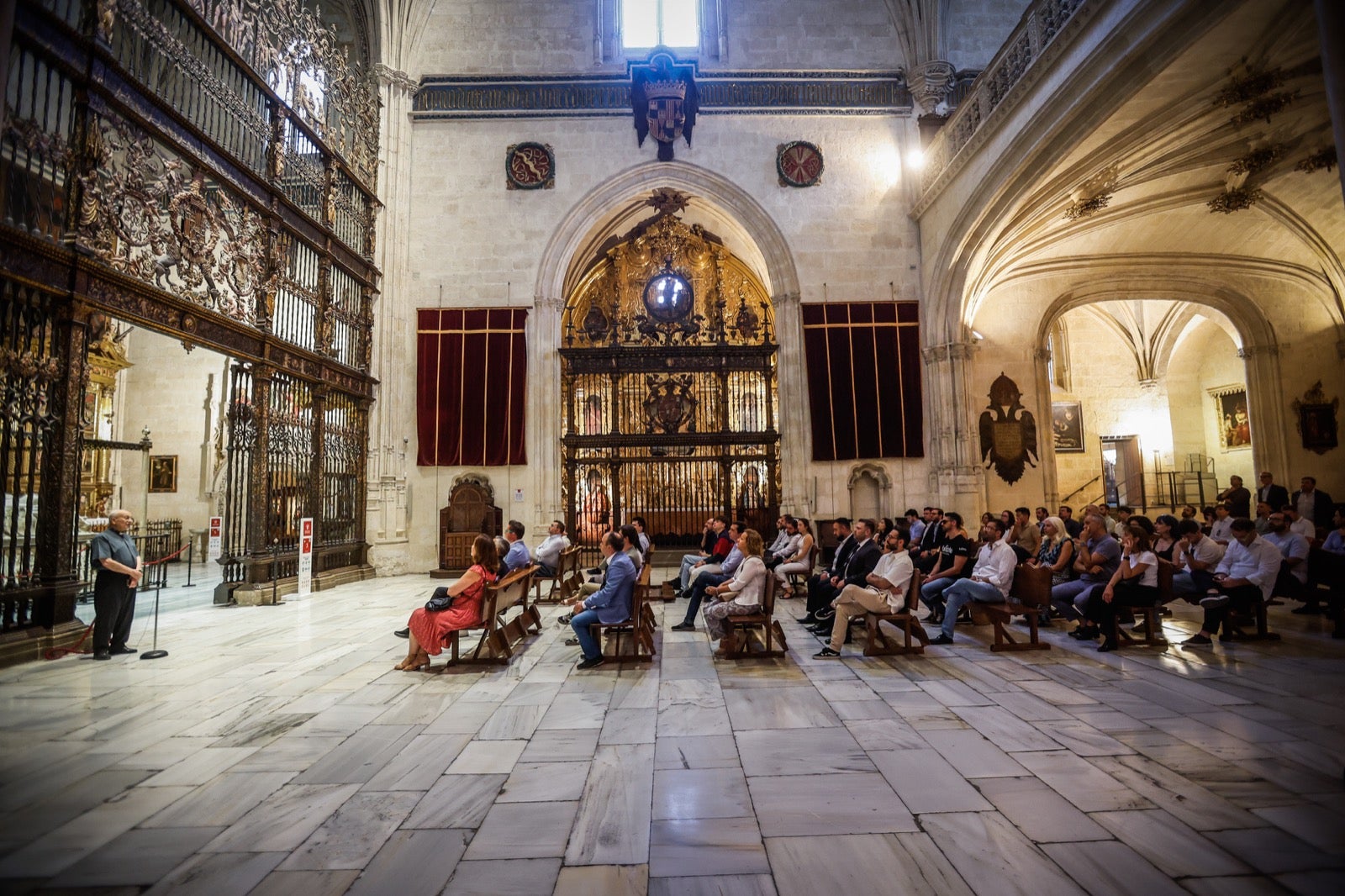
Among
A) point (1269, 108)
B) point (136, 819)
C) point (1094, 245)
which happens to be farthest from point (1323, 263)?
point (136, 819)

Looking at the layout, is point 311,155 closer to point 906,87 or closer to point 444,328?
point 444,328

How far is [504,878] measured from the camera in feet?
7.96

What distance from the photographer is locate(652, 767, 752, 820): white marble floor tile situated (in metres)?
2.94

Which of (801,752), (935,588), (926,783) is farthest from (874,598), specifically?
(926,783)

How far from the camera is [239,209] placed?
9305mm

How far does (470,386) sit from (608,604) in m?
9.55

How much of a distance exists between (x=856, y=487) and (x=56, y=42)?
44.4 feet

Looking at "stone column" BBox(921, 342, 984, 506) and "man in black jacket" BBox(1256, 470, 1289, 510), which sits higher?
"stone column" BBox(921, 342, 984, 506)

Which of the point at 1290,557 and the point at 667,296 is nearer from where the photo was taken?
the point at 1290,557

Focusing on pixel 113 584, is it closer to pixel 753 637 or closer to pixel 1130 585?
pixel 753 637

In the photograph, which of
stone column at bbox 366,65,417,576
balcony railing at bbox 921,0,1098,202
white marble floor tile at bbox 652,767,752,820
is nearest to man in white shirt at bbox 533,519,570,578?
stone column at bbox 366,65,417,576

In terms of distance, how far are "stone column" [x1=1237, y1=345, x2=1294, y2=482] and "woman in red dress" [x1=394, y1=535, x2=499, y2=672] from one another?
18.6m

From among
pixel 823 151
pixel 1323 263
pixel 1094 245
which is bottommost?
pixel 1323 263

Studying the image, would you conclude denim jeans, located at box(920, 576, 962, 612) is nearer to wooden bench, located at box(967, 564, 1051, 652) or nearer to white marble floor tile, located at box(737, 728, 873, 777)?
wooden bench, located at box(967, 564, 1051, 652)
